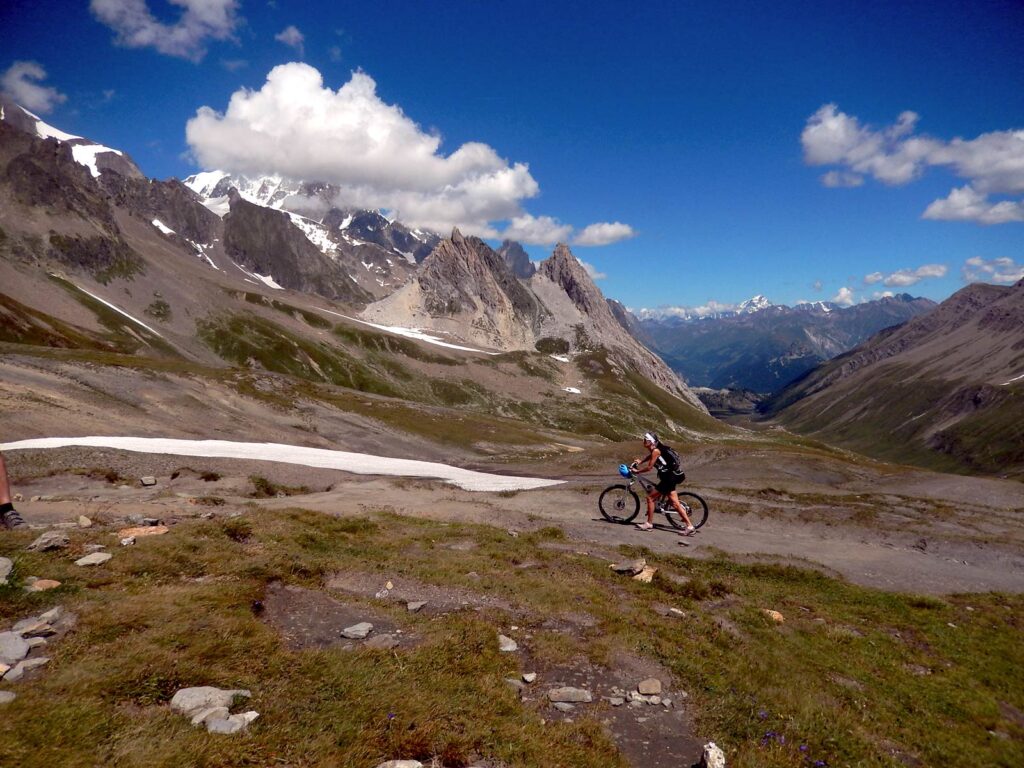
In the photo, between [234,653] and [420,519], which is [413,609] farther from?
[420,519]

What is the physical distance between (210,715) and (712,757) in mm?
7348

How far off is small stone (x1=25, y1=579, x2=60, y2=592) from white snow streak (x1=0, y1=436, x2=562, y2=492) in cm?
2915

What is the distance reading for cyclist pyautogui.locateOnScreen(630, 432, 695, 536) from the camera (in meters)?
24.8

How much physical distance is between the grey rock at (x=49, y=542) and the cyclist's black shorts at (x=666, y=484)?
2139 centimetres

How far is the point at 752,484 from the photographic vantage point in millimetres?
50250

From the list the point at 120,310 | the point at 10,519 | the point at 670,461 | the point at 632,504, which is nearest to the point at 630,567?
the point at 670,461

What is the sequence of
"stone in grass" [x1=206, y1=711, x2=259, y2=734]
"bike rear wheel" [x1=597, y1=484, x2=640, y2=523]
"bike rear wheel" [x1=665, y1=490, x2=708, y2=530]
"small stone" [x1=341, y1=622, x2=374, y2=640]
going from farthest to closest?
"bike rear wheel" [x1=597, y1=484, x2=640, y2=523] < "bike rear wheel" [x1=665, y1=490, x2=708, y2=530] < "small stone" [x1=341, y1=622, x2=374, y2=640] < "stone in grass" [x1=206, y1=711, x2=259, y2=734]

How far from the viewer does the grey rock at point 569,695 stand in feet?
→ 33.2

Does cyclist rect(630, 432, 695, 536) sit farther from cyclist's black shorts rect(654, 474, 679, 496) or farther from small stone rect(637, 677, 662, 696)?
small stone rect(637, 677, 662, 696)

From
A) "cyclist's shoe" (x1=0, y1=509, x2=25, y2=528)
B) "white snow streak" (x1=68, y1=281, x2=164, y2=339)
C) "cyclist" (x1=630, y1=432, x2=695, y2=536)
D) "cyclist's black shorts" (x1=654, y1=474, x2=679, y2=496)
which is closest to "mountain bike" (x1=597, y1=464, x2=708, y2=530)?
"cyclist" (x1=630, y1=432, x2=695, y2=536)

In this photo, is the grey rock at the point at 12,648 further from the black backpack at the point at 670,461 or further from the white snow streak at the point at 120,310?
the white snow streak at the point at 120,310

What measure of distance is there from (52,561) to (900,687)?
63.3 ft

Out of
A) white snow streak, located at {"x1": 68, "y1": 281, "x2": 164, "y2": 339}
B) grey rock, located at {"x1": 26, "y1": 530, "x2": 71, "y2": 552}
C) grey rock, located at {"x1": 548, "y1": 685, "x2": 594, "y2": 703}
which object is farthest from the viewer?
white snow streak, located at {"x1": 68, "y1": 281, "x2": 164, "y2": 339}

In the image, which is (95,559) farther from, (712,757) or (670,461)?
(670,461)
